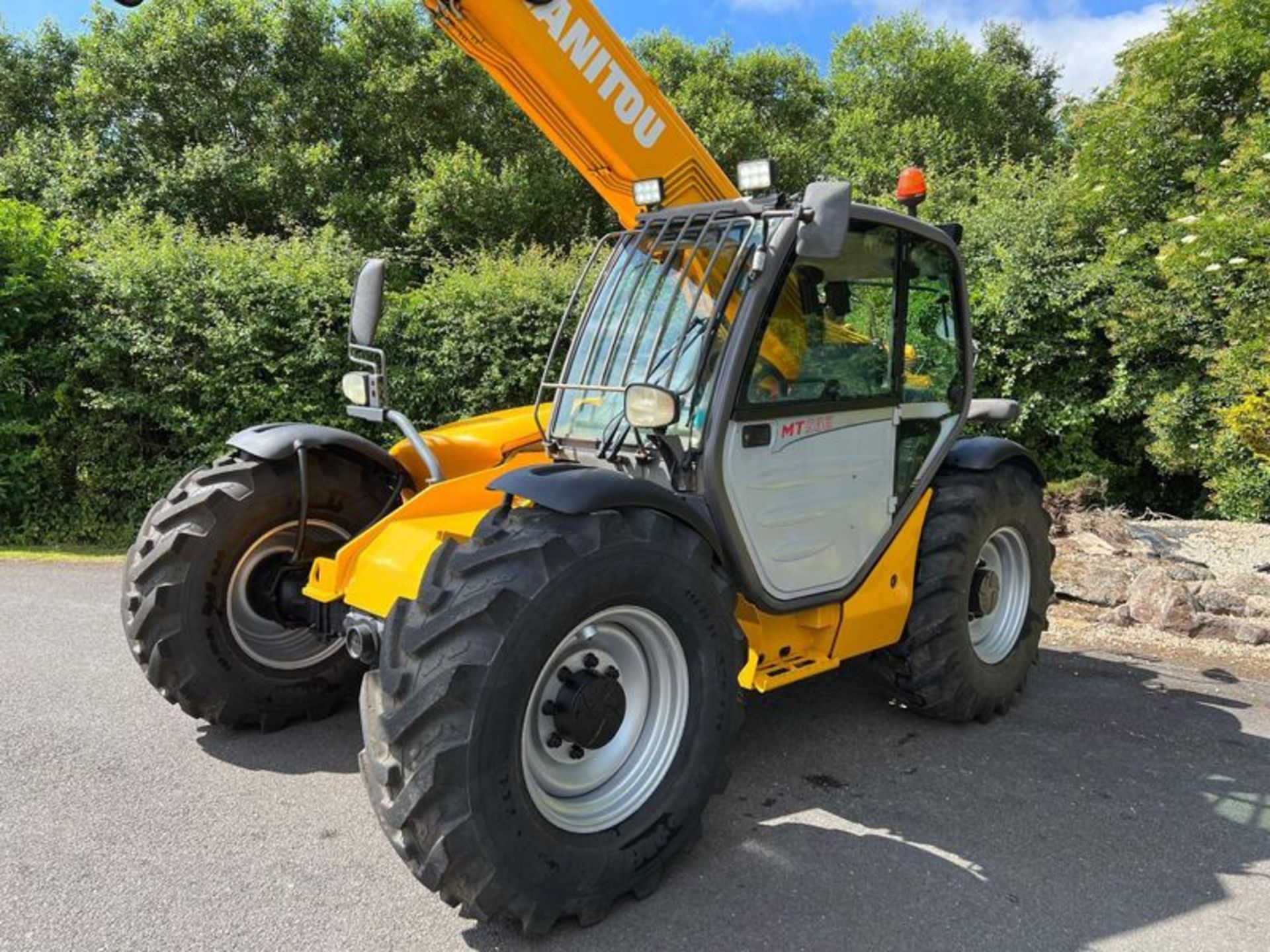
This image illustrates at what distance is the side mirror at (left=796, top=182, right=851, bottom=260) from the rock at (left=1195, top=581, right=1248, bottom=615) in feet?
14.6

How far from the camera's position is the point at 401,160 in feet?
62.5

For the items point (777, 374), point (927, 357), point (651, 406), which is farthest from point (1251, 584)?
point (651, 406)

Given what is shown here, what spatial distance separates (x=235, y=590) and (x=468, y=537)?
1.65 meters

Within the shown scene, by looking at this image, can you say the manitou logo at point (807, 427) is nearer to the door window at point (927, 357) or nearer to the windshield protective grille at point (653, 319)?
the windshield protective grille at point (653, 319)

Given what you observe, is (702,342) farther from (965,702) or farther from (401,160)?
(401,160)

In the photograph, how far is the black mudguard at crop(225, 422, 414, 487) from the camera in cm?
383

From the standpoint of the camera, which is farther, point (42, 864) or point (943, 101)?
point (943, 101)

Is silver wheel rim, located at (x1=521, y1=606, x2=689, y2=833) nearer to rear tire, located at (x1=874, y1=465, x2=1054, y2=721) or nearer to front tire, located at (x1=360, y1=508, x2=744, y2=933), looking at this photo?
front tire, located at (x1=360, y1=508, x2=744, y2=933)

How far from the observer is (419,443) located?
379 centimetres

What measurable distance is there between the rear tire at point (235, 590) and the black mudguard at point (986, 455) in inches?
108

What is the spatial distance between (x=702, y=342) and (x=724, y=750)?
1.46m

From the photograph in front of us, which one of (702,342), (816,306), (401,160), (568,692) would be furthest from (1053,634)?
(401,160)

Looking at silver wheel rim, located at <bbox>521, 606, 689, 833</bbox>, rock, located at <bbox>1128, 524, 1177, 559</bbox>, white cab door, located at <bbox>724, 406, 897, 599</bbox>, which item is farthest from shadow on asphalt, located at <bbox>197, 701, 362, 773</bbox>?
rock, located at <bbox>1128, 524, 1177, 559</bbox>

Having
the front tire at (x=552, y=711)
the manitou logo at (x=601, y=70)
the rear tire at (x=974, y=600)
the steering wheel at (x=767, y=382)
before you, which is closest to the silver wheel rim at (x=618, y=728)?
the front tire at (x=552, y=711)
